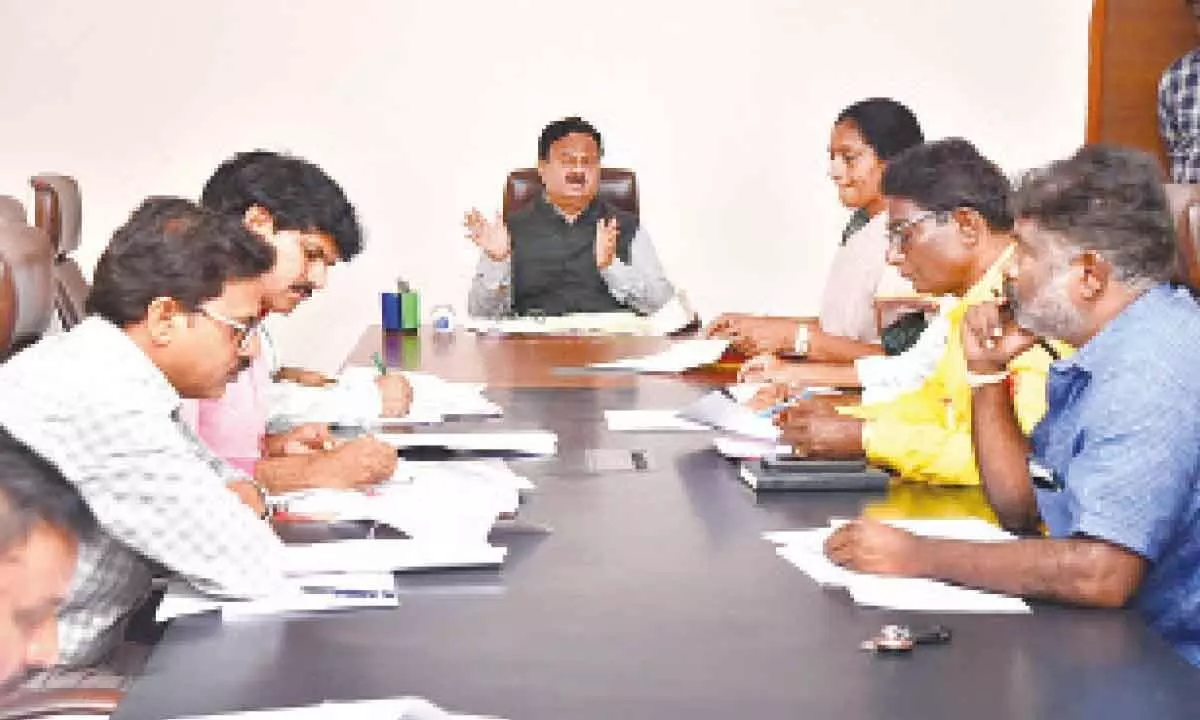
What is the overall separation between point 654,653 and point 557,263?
363cm

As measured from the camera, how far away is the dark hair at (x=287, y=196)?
290 cm

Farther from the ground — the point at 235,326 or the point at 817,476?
the point at 235,326

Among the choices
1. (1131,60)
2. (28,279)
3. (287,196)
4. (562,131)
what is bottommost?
(28,279)

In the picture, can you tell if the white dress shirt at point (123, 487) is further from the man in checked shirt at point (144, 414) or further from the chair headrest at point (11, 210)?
the chair headrest at point (11, 210)

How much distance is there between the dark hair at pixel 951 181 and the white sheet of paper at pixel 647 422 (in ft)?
Answer: 1.95

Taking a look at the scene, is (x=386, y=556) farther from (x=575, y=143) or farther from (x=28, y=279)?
(x=575, y=143)

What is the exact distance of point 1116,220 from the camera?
6.67 ft

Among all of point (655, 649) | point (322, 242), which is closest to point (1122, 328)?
point (655, 649)

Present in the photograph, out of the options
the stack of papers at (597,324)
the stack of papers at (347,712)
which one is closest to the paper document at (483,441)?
the stack of papers at (347,712)

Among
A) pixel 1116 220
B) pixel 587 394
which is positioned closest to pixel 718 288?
pixel 587 394

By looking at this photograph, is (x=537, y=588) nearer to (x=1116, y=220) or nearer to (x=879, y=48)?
(x=1116, y=220)

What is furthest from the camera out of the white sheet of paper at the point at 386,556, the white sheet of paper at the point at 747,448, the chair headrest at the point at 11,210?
the chair headrest at the point at 11,210

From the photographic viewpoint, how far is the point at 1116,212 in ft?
6.67

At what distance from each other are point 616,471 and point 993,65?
4.25m
